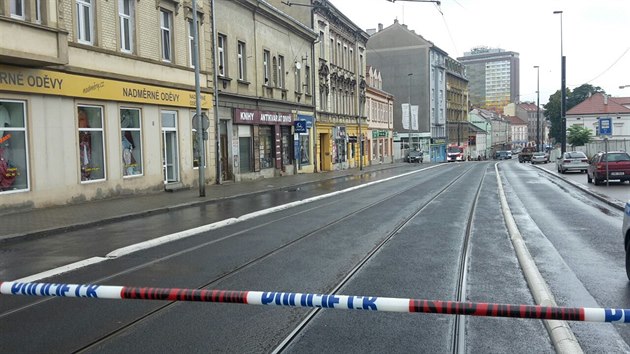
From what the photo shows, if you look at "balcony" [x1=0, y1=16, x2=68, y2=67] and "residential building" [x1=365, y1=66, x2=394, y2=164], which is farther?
"residential building" [x1=365, y1=66, x2=394, y2=164]

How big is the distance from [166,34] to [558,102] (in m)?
92.7

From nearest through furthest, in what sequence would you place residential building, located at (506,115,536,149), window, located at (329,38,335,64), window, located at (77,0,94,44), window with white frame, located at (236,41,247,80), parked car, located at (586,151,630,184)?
window, located at (77,0,94,44)
parked car, located at (586,151,630,184)
window with white frame, located at (236,41,247,80)
window, located at (329,38,335,64)
residential building, located at (506,115,536,149)

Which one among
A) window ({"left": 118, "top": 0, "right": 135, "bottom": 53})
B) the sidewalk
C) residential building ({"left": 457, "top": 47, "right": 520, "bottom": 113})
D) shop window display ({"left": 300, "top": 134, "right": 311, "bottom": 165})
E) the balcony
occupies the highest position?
residential building ({"left": 457, "top": 47, "right": 520, "bottom": 113})

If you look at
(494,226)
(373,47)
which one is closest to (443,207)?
(494,226)

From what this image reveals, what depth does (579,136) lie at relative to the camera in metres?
73.4

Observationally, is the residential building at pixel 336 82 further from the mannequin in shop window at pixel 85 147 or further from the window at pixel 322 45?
the mannequin in shop window at pixel 85 147

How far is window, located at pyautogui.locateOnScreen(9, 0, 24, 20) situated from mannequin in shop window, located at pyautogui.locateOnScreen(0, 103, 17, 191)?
2.41 m

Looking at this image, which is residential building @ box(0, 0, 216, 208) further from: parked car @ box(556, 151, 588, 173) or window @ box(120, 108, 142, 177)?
parked car @ box(556, 151, 588, 173)

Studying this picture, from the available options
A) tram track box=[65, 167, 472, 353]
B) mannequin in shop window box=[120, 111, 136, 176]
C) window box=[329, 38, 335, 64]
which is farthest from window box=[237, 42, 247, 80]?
window box=[329, 38, 335, 64]

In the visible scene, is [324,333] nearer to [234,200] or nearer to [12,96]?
[12,96]

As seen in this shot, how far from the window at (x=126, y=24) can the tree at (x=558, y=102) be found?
3479 inches

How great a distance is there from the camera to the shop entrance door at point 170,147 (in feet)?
71.7

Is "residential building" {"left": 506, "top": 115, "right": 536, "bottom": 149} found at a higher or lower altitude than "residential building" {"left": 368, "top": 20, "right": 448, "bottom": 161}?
lower

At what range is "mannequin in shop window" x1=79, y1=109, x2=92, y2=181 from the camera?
17.3m
